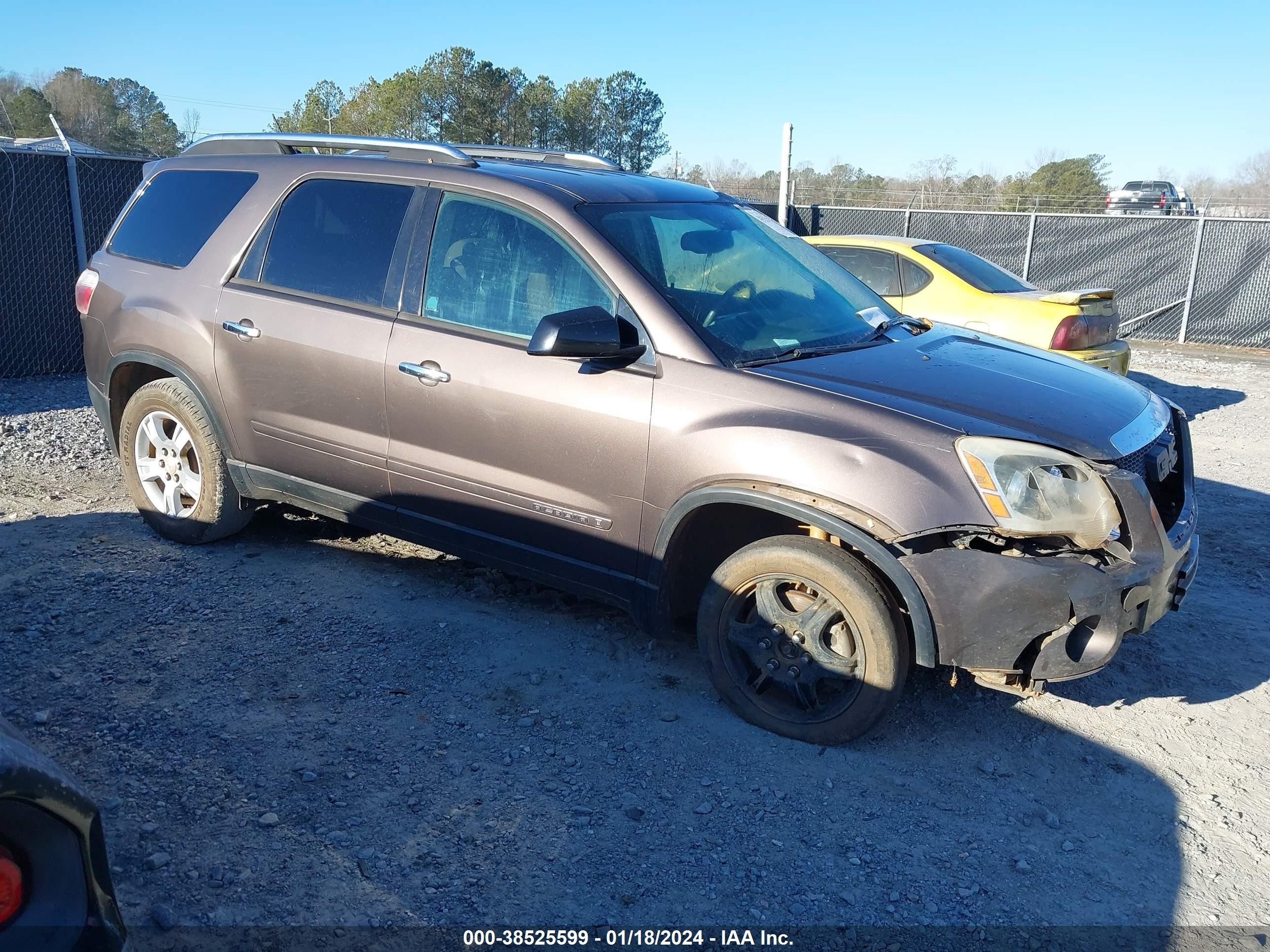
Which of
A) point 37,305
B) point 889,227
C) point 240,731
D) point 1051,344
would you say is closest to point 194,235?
point 240,731

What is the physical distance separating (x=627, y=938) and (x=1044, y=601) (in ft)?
5.41

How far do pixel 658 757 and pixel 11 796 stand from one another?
224cm

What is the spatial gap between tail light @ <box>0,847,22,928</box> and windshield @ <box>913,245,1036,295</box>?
8.70 meters

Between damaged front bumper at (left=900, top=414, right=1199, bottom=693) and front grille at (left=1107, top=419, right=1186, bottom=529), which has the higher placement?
front grille at (left=1107, top=419, right=1186, bottom=529)

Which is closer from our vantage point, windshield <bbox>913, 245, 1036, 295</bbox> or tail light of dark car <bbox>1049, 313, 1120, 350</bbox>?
tail light of dark car <bbox>1049, 313, 1120, 350</bbox>

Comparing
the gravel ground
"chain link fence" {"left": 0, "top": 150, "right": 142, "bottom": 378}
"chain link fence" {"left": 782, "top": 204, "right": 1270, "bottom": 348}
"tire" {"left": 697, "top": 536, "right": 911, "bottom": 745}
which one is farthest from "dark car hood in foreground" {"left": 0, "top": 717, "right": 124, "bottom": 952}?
"chain link fence" {"left": 782, "top": 204, "right": 1270, "bottom": 348}

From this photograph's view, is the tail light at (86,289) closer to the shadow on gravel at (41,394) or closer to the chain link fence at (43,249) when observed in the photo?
the shadow on gravel at (41,394)

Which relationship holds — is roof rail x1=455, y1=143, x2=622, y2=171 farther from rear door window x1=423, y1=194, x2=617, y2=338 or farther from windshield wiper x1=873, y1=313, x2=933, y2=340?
windshield wiper x1=873, y1=313, x2=933, y2=340

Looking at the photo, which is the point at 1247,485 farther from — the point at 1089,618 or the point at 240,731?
the point at 240,731

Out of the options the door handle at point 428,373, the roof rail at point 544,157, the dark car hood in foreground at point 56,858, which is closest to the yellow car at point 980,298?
the roof rail at point 544,157

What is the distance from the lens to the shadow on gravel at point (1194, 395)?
407 inches

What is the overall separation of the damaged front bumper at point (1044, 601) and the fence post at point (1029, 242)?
1393 cm

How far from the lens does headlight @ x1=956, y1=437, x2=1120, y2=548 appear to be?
3225mm

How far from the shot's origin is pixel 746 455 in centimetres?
353
